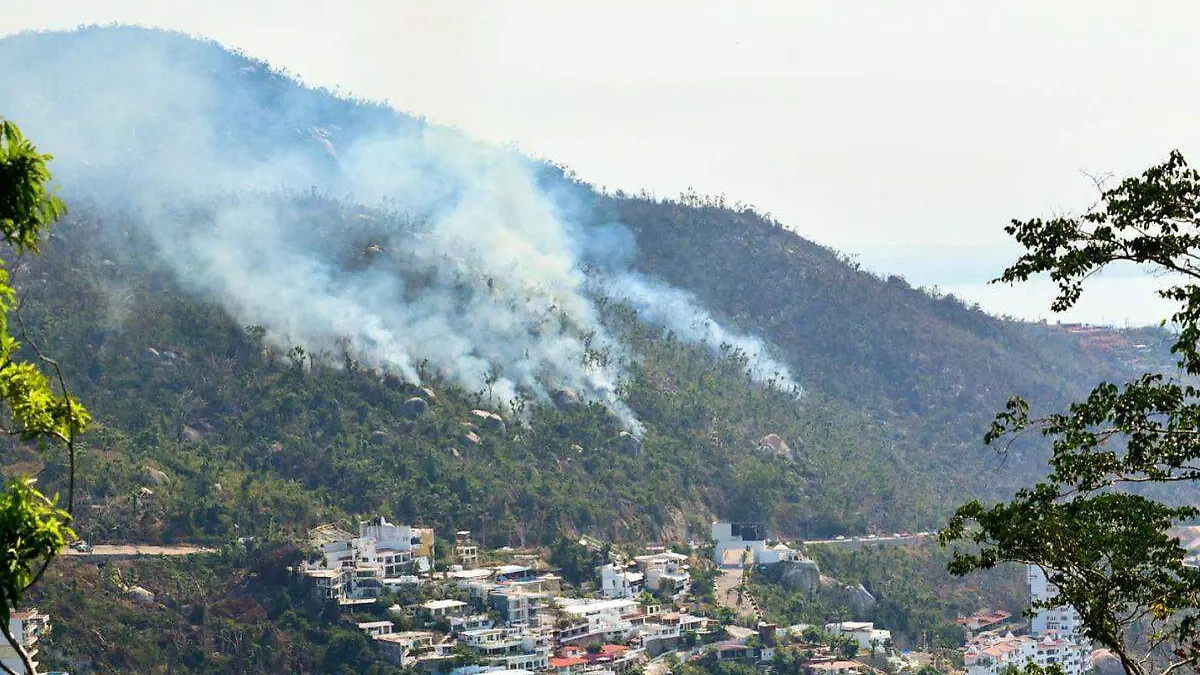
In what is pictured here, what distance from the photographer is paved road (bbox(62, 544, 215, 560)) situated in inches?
1933

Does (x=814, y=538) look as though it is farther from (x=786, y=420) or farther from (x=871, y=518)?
(x=786, y=420)

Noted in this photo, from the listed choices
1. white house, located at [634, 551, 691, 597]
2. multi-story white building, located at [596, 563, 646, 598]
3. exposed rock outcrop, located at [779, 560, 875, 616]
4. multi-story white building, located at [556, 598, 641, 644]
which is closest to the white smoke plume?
exposed rock outcrop, located at [779, 560, 875, 616]

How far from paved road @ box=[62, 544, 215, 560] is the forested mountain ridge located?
28.4 inches

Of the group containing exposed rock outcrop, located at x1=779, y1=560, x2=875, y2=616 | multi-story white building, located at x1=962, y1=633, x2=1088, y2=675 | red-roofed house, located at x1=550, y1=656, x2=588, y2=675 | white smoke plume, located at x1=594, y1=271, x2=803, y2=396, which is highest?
white smoke plume, located at x1=594, y1=271, x2=803, y2=396

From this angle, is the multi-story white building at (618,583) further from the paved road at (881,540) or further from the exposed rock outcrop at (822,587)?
the paved road at (881,540)

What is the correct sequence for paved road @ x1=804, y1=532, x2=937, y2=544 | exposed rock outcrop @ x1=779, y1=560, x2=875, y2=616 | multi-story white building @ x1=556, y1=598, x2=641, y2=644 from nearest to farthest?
multi-story white building @ x1=556, y1=598, x2=641, y2=644, exposed rock outcrop @ x1=779, y1=560, x2=875, y2=616, paved road @ x1=804, y1=532, x2=937, y2=544

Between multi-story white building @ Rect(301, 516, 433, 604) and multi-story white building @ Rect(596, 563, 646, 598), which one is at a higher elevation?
multi-story white building @ Rect(301, 516, 433, 604)

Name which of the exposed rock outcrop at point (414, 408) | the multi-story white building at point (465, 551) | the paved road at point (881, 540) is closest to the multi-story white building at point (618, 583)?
the multi-story white building at point (465, 551)

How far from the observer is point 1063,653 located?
53.4m

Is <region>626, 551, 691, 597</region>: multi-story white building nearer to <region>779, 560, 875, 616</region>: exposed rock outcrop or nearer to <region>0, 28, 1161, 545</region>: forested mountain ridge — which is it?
<region>779, 560, 875, 616</region>: exposed rock outcrop

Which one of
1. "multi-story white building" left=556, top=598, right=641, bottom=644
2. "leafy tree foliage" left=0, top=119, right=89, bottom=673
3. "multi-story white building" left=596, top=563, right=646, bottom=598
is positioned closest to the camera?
Answer: "leafy tree foliage" left=0, top=119, right=89, bottom=673

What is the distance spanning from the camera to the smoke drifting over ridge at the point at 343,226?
7275cm

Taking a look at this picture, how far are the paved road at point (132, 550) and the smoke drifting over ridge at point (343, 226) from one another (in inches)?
675

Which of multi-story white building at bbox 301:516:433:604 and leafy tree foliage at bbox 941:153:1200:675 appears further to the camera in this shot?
multi-story white building at bbox 301:516:433:604
